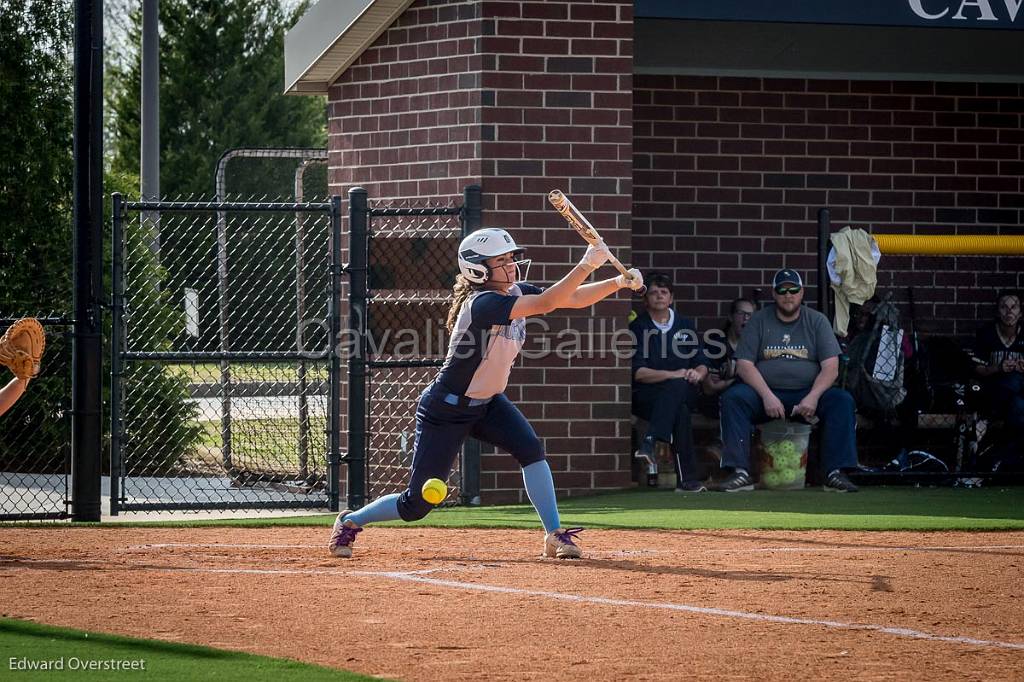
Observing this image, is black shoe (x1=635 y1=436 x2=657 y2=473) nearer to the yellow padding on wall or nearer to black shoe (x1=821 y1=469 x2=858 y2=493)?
black shoe (x1=821 y1=469 x2=858 y2=493)

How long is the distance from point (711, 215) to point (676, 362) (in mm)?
2199

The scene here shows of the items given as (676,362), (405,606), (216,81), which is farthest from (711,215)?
(216,81)

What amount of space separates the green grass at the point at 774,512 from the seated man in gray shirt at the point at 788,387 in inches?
11.0

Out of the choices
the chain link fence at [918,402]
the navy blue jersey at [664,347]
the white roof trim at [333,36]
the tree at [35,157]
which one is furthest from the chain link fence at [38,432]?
the chain link fence at [918,402]

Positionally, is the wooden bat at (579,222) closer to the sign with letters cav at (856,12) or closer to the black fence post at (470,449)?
the black fence post at (470,449)

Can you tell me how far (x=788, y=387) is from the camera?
1199cm

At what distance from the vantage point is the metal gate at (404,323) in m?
11.6

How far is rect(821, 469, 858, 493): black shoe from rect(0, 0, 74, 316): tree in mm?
6882

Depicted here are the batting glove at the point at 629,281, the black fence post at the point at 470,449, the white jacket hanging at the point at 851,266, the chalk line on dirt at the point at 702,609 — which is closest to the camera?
the chalk line on dirt at the point at 702,609

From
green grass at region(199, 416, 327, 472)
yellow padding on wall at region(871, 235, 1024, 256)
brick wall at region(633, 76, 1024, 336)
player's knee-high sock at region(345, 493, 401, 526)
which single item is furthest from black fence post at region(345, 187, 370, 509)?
yellow padding on wall at region(871, 235, 1024, 256)

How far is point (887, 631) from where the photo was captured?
20.9ft

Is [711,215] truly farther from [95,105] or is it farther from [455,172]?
[95,105]

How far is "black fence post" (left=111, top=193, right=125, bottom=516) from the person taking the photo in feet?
34.8

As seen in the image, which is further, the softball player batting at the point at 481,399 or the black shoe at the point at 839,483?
the black shoe at the point at 839,483
